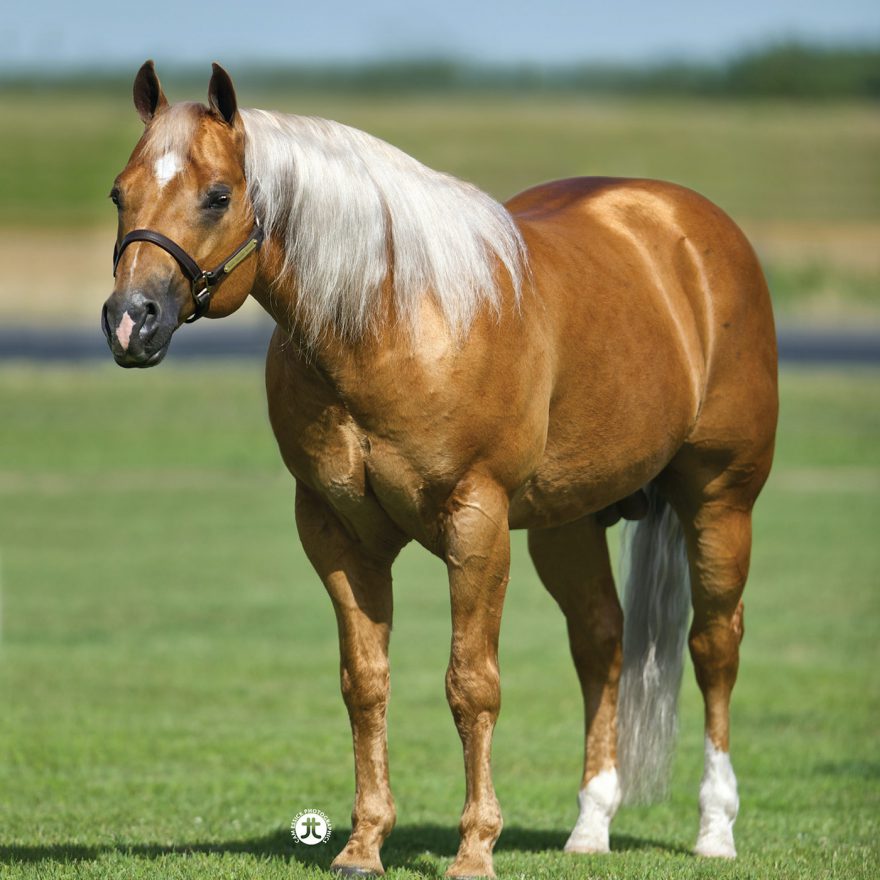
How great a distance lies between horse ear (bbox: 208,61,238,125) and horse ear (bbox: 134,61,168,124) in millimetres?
196

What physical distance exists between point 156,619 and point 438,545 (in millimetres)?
7206

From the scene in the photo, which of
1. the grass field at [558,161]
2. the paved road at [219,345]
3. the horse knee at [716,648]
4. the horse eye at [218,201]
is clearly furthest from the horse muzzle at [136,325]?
the grass field at [558,161]

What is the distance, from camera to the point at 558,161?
59000 mm

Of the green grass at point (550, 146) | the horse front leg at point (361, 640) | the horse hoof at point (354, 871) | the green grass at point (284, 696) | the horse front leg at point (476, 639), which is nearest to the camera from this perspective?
the horse front leg at point (476, 639)

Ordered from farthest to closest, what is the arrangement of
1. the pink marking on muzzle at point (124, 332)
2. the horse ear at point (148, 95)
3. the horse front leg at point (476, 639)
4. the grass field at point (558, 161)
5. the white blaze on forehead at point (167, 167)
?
the grass field at point (558, 161) → the horse front leg at point (476, 639) → the horse ear at point (148, 95) → the white blaze on forehead at point (167, 167) → the pink marking on muzzle at point (124, 332)

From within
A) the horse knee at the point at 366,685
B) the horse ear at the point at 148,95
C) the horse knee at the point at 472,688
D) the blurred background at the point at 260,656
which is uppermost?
the horse ear at the point at 148,95

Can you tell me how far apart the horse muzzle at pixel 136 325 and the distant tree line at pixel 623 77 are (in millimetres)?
68785

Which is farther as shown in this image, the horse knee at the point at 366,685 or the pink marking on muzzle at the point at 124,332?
the horse knee at the point at 366,685

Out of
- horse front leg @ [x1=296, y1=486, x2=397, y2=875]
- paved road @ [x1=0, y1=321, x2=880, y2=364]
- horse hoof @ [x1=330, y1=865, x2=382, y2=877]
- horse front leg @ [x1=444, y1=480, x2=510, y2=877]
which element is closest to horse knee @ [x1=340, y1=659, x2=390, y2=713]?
horse front leg @ [x1=296, y1=486, x2=397, y2=875]

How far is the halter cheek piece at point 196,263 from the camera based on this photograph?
4.24m

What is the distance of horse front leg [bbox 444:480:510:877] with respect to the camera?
15.3 feet

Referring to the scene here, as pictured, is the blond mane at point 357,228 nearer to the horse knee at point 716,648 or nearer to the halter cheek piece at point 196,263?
the halter cheek piece at point 196,263

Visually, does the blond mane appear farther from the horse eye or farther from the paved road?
the paved road

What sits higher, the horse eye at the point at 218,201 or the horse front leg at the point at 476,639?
the horse eye at the point at 218,201
